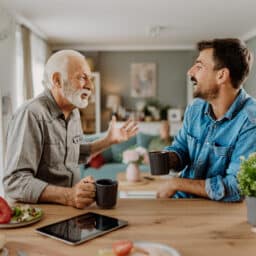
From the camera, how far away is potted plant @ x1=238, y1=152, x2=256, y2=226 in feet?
3.38

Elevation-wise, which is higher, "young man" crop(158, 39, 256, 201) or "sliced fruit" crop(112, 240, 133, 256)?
"young man" crop(158, 39, 256, 201)

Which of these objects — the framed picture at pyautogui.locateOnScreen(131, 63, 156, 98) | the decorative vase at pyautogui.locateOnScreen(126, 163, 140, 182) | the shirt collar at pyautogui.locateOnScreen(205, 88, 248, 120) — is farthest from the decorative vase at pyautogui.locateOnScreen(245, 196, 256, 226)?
the framed picture at pyautogui.locateOnScreen(131, 63, 156, 98)

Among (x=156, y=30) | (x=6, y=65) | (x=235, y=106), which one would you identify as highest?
(x=156, y=30)

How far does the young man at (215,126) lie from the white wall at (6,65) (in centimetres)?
300

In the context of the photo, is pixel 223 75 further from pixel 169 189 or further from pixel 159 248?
pixel 159 248

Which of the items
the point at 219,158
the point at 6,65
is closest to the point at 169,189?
the point at 219,158

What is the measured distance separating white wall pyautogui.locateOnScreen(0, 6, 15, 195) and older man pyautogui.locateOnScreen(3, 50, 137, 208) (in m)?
2.78

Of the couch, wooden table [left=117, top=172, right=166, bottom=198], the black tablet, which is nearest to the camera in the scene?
the black tablet

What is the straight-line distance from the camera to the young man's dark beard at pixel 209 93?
1.62 m

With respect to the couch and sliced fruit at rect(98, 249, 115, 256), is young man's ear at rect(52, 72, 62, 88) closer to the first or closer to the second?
sliced fruit at rect(98, 249, 115, 256)

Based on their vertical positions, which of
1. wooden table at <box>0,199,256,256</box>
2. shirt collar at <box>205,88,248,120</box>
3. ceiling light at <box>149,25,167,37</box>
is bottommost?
wooden table at <box>0,199,256,256</box>

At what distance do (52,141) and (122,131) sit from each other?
422 millimetres

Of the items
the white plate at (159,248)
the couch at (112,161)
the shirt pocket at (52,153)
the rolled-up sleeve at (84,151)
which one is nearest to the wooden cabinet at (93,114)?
the couch at (112,161)

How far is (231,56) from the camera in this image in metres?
1.61
